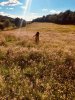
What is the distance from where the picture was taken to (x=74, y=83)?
28.8 feet

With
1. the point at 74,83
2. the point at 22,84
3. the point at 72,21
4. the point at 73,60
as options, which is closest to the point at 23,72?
the point at 22,84

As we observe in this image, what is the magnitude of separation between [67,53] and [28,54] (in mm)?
2377

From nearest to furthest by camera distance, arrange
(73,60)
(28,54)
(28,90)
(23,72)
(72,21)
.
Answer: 1. (28,90)
2. (23,72)
3. (73,60)
4. (28,54)
5. (72,21)

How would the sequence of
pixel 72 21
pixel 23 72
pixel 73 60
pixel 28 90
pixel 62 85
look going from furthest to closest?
pixel 72 21
pixel 73 60
pixel 23 72
pixel 62 85
pixel 28 90

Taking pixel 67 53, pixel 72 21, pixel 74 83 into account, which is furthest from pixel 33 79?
pixel 72 21

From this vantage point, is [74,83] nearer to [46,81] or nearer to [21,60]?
[46,81]

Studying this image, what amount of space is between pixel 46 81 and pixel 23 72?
1458 mm

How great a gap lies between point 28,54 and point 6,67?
222 cm

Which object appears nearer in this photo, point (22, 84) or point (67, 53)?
point (22, 84)

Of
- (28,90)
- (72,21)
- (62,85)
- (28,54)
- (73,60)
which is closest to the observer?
(28,90)

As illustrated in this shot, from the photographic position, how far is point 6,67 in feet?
33.9

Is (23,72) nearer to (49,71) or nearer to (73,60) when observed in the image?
(49,71)

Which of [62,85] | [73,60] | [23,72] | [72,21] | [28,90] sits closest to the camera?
[28,90]

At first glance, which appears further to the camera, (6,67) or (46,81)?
(6,67)
